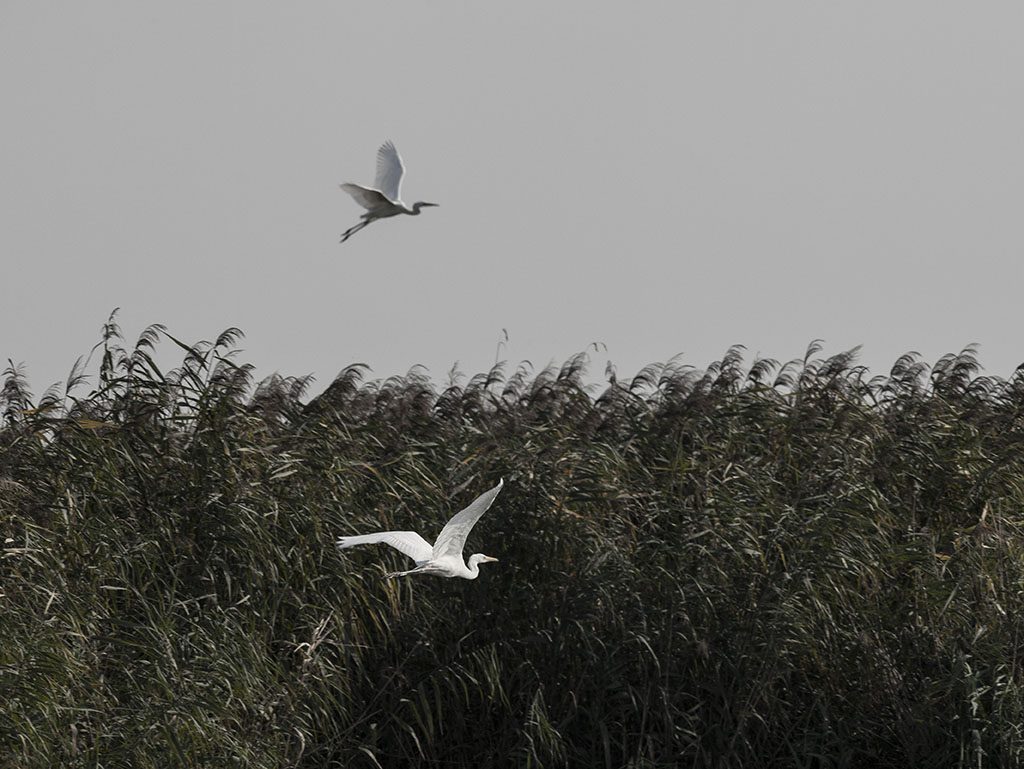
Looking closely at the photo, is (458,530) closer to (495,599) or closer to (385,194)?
(495,599)

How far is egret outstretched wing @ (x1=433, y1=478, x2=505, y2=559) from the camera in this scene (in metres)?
6.62

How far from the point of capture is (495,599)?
8.34 m

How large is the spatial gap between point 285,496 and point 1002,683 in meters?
3.78

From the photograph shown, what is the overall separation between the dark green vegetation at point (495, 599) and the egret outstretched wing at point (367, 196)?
1.20m

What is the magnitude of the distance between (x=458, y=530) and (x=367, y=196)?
9.49 feet

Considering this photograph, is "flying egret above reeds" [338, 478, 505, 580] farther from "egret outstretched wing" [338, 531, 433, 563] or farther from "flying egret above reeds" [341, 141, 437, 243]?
"flying egret above reeds" [341, 141, 437, 243]

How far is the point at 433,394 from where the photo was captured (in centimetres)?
1018

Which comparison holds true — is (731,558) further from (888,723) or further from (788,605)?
(888,723)

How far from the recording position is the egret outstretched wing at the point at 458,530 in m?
6.62

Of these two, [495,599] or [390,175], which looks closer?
[495,599]

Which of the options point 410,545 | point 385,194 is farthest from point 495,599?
point 385,194

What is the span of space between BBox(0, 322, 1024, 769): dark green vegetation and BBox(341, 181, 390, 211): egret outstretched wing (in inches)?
47.3

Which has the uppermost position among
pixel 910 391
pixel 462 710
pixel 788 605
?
pixel 910 391

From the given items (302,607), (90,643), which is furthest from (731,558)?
(90,643)
